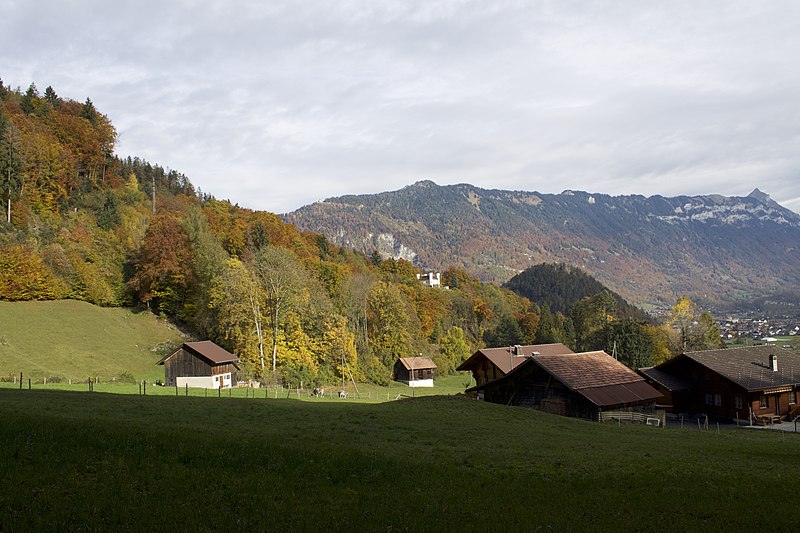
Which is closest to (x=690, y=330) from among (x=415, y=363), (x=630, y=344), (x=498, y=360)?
(x=630, y=344)

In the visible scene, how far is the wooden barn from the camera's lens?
59188 millimetres

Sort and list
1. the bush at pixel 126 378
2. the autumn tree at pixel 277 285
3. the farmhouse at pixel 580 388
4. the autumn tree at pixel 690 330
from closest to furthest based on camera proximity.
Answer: the farmhouse at pixel 580 388
the bush at pixel 126 378
the autumn tree at pixel 277 285
the autumn tree at pixel 690 330

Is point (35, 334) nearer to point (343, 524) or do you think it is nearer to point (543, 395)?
point (543, 395)

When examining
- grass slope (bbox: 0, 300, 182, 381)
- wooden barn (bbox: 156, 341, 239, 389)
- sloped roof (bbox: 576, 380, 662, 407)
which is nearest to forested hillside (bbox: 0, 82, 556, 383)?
grass slope (bbox: 0, 300, 182, 381)

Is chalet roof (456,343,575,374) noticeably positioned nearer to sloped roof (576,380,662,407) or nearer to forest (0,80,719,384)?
forest (0,80,719,384)

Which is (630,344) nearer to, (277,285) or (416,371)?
(416,371)

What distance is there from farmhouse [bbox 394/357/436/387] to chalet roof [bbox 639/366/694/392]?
126 feet

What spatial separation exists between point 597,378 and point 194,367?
130 ft

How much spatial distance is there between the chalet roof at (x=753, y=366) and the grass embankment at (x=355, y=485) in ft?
110

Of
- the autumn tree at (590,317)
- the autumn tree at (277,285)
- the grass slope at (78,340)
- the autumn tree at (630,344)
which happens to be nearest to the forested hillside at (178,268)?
the autumn tree at (277,285)

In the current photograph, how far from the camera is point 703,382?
5291cm

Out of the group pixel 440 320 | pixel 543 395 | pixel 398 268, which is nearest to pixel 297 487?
pixel 543 395

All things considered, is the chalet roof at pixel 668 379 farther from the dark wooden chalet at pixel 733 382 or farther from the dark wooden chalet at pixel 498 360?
the dark wooden chalet at pixel 498 360

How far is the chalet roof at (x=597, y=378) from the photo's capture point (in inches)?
1736
